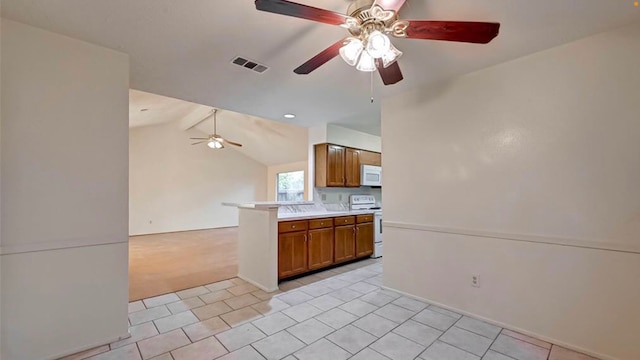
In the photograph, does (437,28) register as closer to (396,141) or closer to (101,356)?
(396,141)

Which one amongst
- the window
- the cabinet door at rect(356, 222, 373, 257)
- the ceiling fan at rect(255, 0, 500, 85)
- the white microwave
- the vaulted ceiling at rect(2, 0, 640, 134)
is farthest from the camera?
the window

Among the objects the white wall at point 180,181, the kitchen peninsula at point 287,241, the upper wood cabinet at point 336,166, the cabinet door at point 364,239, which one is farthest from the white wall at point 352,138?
the white wall at point 180,181

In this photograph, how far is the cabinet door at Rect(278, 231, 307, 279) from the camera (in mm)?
3623

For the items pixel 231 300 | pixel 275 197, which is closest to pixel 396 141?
pixel 231 300

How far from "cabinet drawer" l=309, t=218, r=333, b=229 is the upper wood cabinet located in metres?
0.86

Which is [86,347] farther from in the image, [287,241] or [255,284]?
[287,241]

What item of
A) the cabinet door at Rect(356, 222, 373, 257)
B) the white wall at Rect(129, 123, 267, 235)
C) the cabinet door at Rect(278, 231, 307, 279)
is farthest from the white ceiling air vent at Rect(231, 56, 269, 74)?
the white wall at Rect(129, 123, 267, 235)

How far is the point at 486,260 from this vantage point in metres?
2.63

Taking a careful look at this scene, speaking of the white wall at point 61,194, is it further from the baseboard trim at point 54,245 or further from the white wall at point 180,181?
the white wall at point 180,181

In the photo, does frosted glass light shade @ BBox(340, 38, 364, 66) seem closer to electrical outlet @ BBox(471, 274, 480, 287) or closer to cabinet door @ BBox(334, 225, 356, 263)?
electrical outlet @ BBox(471, 274, 480, 287)

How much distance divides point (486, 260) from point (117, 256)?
11.0ft

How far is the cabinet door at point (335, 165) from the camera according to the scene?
487 cm

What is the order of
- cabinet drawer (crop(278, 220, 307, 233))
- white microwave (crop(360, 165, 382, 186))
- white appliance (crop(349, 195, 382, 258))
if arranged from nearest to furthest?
cabinet drawer (crop(278, 220, 307, 233))
white appliance (crop(349, 195, 382, 258))
white microwave (crop(360, 165, 382, 186))

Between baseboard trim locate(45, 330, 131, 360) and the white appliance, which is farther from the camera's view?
the white appliance
